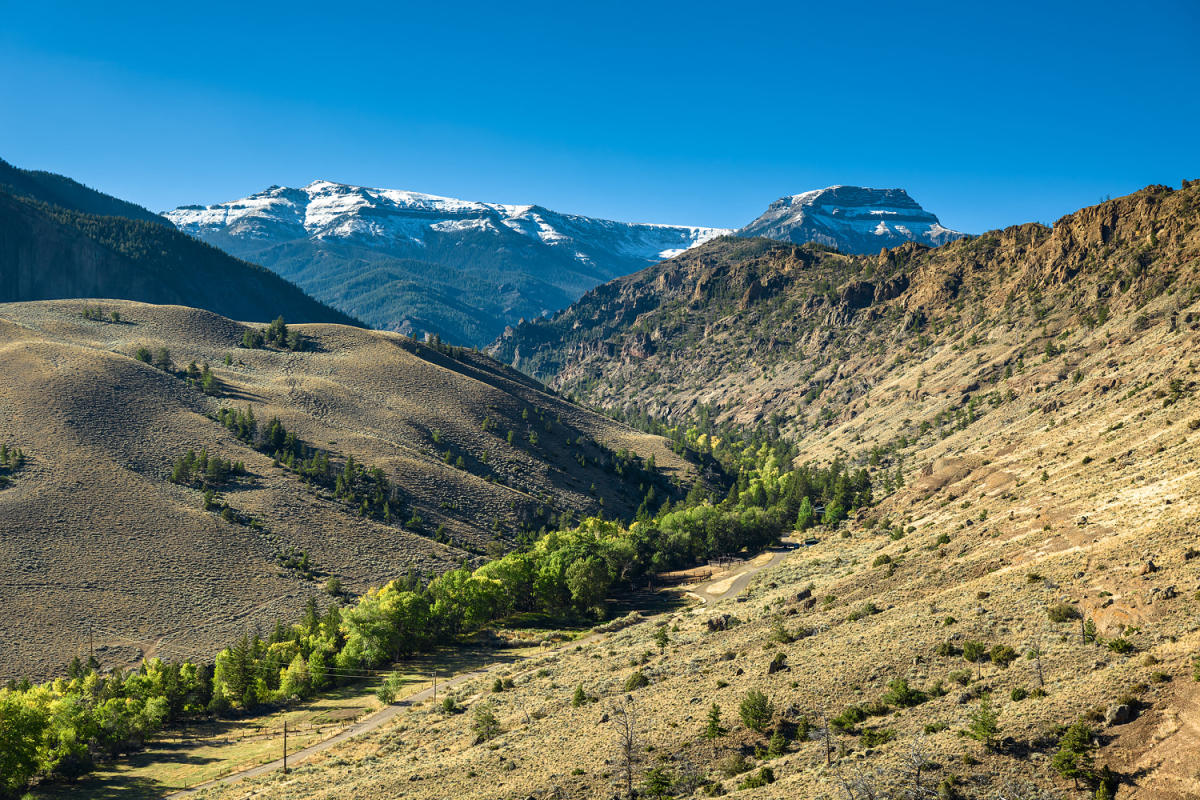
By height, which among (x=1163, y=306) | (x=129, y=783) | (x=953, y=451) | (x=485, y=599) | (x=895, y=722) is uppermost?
(x=1163, y=306)

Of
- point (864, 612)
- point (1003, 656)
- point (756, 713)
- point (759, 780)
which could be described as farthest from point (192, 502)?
point (1003, 656)

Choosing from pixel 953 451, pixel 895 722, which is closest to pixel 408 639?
pixel 895 722

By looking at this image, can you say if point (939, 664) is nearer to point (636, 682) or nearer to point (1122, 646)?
point (1122, 646)

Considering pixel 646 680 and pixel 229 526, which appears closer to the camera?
pixel 646 680

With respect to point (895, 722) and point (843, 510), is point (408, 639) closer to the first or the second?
point (895, 722)

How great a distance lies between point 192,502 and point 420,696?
6941 centimetres

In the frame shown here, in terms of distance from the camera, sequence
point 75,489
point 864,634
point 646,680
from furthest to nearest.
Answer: point 75,489
point 646,680
point 864,634

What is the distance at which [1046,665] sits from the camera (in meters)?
42.7

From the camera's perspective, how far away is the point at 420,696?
3246 inches

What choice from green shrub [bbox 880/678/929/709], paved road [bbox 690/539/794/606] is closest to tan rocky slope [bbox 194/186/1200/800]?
green shrub [bbox 880/678/929/709]

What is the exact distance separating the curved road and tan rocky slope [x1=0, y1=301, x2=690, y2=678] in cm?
3226

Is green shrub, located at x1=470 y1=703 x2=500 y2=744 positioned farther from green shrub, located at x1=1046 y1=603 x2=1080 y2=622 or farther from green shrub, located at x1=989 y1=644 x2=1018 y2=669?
green shrub, located at x1=1046 y1=603 x2=1080 y2=622

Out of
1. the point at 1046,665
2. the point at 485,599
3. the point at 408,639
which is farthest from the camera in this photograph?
the point at 485,599

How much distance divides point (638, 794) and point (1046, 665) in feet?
78.2
